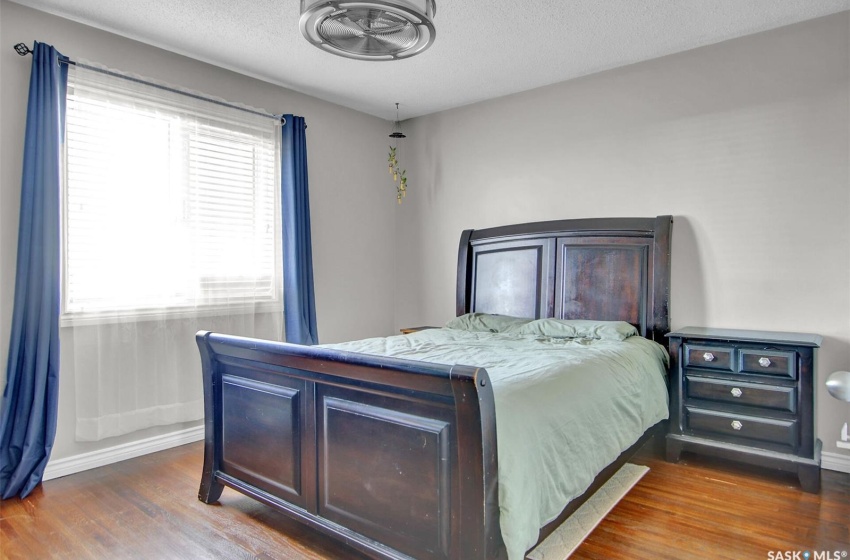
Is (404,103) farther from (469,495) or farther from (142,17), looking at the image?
(469,495)

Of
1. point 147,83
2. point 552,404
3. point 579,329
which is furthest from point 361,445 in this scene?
point 147,83

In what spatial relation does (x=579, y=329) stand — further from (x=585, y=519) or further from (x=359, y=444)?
(x=359, y=444)

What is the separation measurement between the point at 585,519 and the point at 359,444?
115 cm

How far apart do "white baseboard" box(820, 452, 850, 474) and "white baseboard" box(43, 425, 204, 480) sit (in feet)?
12.8

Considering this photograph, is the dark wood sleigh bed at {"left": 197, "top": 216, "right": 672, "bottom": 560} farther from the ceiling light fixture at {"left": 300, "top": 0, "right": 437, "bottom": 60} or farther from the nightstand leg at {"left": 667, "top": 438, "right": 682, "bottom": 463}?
the ceiling light fixture at {"left": 300, "top": 0, "right": 437, "bottom": 60}

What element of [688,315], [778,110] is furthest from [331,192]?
[778,110]

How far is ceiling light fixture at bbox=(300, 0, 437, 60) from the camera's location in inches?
80.7

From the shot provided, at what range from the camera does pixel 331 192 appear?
4461mm

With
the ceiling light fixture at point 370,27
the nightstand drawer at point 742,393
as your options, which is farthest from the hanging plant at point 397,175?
the nightstand drawer at point 742,393

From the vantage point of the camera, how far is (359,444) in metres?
1.90

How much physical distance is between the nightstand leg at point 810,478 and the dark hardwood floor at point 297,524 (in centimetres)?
4

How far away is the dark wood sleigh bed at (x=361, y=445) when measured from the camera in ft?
5.19

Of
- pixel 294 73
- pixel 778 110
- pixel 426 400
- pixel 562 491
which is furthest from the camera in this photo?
pixel 294 73

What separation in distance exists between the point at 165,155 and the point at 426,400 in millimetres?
2613
